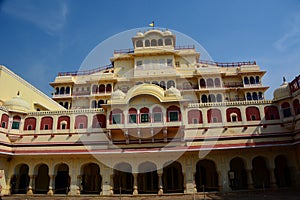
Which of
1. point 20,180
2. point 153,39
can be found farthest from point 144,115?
point 153,39

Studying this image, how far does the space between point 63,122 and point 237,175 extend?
21402 millimetres

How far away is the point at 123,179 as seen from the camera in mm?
29375

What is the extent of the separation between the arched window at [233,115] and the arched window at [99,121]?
14.4 metres

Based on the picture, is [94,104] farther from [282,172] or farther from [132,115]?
[282,172]

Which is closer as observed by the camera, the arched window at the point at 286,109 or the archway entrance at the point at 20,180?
the arched window at the point at 286,109

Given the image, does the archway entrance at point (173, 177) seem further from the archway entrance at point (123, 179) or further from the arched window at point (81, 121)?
the arched window at point (81, 121)

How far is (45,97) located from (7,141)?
10.4m

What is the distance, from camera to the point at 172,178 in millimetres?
28688

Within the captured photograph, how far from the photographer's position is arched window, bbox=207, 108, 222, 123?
28.0 meters

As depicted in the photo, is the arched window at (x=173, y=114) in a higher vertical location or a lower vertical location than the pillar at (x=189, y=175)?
higher

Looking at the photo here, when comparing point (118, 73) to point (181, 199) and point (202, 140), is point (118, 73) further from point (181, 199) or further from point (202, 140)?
point (181, 199)

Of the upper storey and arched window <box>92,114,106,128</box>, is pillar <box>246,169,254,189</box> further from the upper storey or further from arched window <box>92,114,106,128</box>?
the upper storey

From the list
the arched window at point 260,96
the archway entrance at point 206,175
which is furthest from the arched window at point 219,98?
the archway entrance at point 206,175

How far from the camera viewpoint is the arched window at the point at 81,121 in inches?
1136
